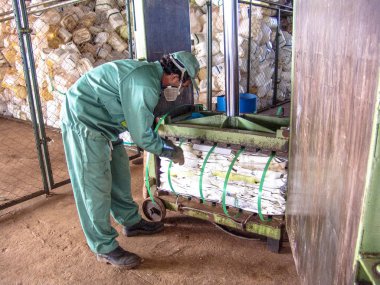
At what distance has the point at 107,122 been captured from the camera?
229 cm

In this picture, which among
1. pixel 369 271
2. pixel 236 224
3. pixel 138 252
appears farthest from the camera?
pixel 138 252

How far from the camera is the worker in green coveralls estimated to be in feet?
6.89

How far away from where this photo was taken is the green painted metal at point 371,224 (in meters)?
0.65

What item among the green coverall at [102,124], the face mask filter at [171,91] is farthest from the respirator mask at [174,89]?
the green coverall at [102,124]

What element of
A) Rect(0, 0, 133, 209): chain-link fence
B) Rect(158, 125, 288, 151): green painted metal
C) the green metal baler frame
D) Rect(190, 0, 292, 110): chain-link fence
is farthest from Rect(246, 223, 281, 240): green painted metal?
Rect(190, 0, 292, 110): chain-link fence

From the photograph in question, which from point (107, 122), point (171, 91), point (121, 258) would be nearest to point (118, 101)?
point (107, 122)

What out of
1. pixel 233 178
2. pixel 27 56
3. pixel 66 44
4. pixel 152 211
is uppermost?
pixel 66 44

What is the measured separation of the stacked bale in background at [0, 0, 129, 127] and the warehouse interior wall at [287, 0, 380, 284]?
178 inches

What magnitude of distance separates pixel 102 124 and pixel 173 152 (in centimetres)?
52

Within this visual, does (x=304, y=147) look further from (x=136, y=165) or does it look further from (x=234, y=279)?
(x=136, y=165)

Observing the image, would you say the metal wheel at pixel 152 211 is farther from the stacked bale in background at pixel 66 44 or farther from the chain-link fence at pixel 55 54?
the stacked bale in background at pixel 66 44

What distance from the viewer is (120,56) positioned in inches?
224

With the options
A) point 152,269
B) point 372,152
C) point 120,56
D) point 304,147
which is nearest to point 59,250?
point 152,269

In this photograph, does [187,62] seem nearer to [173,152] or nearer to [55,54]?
[173,152]
